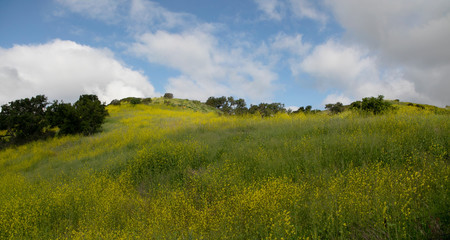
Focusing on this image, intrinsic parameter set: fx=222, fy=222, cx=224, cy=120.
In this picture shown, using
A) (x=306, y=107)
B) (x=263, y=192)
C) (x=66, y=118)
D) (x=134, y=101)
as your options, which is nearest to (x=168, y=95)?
(x=134, y=101)

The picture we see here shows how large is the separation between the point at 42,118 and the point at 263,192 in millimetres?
20052

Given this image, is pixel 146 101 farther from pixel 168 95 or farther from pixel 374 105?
pixel 374 105

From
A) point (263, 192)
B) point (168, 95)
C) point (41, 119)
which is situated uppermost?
point (168, 95)

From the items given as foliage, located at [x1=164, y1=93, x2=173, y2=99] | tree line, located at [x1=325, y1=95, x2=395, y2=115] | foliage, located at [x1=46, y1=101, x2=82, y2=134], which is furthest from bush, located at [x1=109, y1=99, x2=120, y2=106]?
tree line, located at [x1=325, y1=95, x2=395, y2=115]

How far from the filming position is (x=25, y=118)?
16.4 metres

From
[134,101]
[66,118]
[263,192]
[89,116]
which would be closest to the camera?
[263,192]

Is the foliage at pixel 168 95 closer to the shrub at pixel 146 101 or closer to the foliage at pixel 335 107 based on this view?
the shrub at pixel 146 101

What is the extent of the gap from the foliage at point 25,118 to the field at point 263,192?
10379mm

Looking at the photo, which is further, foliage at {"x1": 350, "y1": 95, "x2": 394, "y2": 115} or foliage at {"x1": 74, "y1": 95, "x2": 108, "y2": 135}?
foliage at {"x1": 74, "y1": 95, "x2": 108, "y2": 135}

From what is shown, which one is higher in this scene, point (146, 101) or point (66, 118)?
Result: point (146, 101)

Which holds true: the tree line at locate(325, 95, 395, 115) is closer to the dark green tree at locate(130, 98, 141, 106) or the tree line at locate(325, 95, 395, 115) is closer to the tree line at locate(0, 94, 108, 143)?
the tree line at locate(0, 94, 108, 143)

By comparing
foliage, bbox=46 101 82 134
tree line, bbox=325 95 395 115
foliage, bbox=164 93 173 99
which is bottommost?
foliage, bbox=46 101 82 134

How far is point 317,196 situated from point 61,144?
647 inches

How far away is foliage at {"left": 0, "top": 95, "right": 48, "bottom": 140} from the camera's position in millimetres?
16328
